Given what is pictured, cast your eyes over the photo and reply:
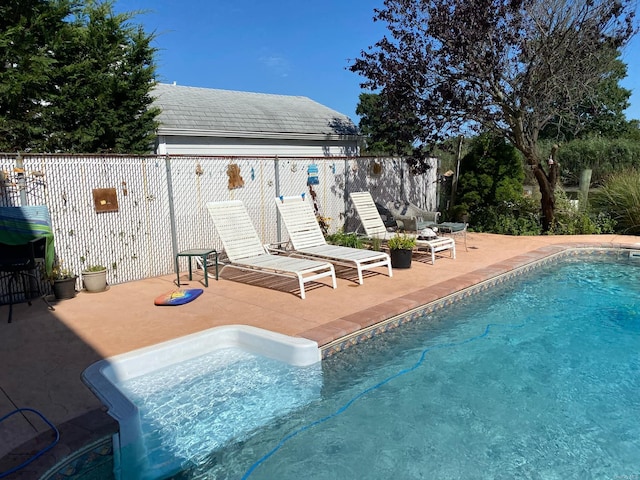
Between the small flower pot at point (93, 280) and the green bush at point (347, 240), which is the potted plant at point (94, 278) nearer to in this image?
the small flower pot at point (93, 280)

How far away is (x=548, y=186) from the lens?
465 inches

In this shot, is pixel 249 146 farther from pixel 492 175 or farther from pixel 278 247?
pixel 492 175

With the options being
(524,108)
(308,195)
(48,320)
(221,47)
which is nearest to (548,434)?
(48,320)

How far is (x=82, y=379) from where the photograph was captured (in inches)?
158

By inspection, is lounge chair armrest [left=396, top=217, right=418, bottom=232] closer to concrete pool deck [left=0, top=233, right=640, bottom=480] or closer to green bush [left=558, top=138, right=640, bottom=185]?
concrete pool deck [left=0, top=233, right=640, bottom=480]

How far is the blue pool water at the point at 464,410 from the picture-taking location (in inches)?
138

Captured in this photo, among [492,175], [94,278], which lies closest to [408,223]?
[492,175]

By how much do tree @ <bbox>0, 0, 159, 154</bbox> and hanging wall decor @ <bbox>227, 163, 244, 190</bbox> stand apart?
4687 millimetres

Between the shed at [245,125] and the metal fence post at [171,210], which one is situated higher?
the shed at [245,125]

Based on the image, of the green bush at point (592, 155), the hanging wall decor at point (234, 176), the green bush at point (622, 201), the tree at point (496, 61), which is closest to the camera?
the hanging wall decor at point (234, 176)

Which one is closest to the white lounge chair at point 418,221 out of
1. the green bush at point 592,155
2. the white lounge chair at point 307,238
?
the white lounge chair at point 307,238

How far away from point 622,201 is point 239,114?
10833mm

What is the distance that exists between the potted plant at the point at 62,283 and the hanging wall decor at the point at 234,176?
10.4ft

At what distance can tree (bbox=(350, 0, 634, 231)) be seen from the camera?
10000 millimetres
